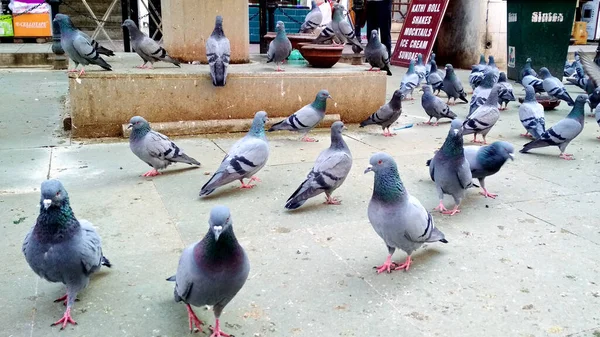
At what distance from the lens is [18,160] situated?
17.5 ft

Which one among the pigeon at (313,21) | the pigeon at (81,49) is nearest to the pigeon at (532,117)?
the pigeon at (313,21)

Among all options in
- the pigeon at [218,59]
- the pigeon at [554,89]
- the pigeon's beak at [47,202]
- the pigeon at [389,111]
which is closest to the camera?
the pigeon's beak at [47,202]

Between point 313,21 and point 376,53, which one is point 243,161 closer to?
point 376,53

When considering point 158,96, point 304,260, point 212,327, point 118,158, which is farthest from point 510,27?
point 212,327

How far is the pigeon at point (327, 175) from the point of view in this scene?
411 centimetres

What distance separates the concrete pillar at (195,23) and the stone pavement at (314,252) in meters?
2.26

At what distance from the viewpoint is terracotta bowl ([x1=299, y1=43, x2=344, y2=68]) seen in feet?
25.4

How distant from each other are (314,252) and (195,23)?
510 cm

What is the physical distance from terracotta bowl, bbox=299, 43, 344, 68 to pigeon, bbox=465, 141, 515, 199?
366 centimetres

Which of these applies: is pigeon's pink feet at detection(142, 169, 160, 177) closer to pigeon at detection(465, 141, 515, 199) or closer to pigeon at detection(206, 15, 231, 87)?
pigeon at detection(206, 15, 231, 87)

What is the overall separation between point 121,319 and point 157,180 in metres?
2.45

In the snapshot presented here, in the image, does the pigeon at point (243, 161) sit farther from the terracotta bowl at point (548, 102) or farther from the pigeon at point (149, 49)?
the terracotta bowl at point (548, 102)

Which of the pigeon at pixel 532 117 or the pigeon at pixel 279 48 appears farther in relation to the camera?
the pigeon at pixel 279 48

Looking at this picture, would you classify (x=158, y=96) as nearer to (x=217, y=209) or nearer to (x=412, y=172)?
(x=412, y=172)
